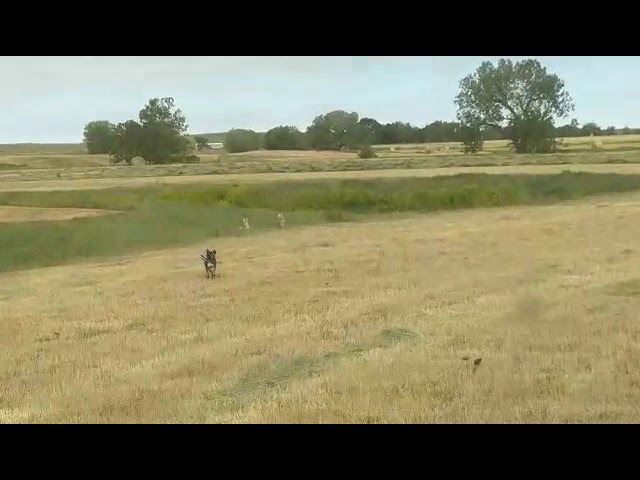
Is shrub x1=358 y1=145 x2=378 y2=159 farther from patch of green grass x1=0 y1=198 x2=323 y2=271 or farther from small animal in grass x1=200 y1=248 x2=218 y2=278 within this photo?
small animal in grass x1=200 y1=248 x2=218 y2=278

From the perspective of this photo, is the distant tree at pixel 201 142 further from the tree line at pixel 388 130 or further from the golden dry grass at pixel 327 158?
the golden dry grass at pixel 327 158

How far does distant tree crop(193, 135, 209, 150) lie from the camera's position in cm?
1179

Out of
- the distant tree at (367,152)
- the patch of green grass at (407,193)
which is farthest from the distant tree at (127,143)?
Answer: the patch of green grass at (407,193)

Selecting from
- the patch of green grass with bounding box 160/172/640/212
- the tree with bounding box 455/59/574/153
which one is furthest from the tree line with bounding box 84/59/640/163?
the patch of green grass with bounding box 160/172/640/212

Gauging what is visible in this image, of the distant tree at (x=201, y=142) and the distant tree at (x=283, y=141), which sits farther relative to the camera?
the distant tree at (x=283, y=141)

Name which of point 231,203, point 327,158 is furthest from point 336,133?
point 231,203

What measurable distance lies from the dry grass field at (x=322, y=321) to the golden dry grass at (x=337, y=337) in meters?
0.02

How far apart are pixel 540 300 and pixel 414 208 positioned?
15.2 meters

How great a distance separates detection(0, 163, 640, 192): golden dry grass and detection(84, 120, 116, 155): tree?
6.01m

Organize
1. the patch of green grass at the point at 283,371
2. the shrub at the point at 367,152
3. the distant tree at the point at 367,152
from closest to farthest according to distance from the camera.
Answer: the patch of green grass at the point at 283,371 < the distant tree at the point at 367,152 < the shrub at the point at 367,152

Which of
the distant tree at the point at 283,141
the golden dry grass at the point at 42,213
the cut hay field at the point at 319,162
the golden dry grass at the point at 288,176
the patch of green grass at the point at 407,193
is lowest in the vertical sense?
the patch of green grass at the point at 407,193

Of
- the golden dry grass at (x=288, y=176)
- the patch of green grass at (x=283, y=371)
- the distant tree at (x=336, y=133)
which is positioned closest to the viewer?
the patch of green grass at (x=283, y=371)

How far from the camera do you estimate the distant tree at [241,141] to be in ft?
34.0

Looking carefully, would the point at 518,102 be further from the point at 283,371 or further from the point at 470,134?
the point at 283,371
